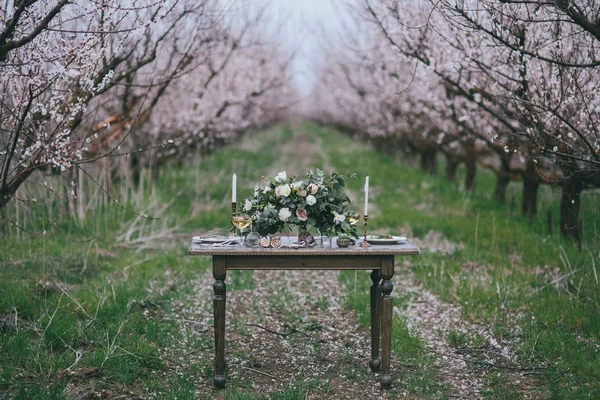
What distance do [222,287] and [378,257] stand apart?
1.27 meters

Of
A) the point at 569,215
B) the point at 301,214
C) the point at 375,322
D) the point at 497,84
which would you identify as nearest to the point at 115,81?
the point at 301,214

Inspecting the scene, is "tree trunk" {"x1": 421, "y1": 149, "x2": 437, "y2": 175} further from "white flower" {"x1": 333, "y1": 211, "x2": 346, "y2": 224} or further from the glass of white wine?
the glass of white wine

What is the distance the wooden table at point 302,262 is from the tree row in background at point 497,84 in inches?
67.7

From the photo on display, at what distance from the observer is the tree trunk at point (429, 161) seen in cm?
1909

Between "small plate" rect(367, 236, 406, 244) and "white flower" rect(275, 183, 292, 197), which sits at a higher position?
"white flower" rect(275, 183, 292, 197)

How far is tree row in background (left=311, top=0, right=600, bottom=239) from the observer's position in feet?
19.5

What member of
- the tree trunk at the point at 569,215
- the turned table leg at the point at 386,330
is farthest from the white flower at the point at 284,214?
the tree trunk at the point at 569,215

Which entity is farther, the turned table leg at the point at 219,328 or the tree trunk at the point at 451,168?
the tree trunk at the point at 451,168

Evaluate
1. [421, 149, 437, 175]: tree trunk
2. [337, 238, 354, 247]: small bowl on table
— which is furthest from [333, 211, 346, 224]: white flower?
[421, 149, 437, 175]: tree trunk

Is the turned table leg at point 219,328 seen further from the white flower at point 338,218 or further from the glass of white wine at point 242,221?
the white flower at point 338,218

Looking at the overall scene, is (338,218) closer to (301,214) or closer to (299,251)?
(301,214)

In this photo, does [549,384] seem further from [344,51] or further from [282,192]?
[344,51]

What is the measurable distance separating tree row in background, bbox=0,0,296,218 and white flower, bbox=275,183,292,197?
52.4 inches

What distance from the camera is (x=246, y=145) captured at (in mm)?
28312
